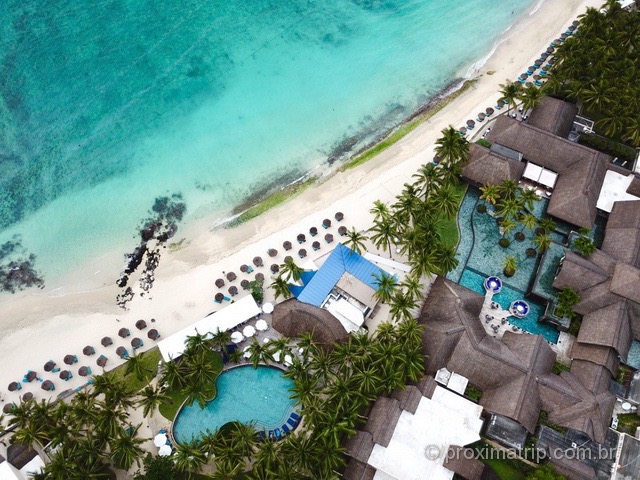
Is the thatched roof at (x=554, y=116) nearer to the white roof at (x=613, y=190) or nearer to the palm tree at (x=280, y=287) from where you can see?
the white roof at (x=613, y=190)

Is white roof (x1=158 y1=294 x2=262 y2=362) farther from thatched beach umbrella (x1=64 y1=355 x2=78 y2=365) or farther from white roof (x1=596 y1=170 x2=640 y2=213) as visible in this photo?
white roof (x1=596 y1=170 x2=640 y2=213)

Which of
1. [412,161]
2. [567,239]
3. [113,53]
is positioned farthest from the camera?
[113,53]

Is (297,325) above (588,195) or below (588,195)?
below

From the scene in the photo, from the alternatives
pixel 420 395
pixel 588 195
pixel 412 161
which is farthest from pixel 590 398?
pixel 412 161

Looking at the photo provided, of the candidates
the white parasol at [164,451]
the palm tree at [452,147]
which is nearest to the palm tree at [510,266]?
the palm tree at [452,147]

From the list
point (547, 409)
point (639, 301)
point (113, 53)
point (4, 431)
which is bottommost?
point (4, 431)

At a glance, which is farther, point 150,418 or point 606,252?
point 606,252

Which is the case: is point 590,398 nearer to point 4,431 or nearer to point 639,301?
point 639,301

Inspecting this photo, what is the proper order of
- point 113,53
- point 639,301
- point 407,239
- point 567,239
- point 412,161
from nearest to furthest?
point 639,301 < point 407,239 < point 567,239 < point 412,161 < point 113,53
